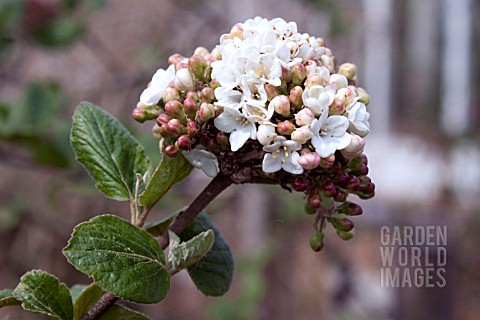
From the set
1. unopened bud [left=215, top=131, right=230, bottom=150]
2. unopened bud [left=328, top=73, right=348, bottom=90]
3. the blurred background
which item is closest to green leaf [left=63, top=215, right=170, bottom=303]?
unopened bud [left=215, top=131, right=230, bottom=150]

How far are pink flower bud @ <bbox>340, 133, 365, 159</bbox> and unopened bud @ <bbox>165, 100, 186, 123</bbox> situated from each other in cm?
14

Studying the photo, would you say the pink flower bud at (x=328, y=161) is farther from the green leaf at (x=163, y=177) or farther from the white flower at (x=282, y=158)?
the green leaf at (x=163, y=177)

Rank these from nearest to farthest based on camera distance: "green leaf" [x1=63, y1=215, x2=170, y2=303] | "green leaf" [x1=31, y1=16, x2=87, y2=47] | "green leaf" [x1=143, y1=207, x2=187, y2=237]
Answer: "green leaf" [x1=63, y1=215, x2=170, y2=303], "green leaf" [x1=143, y1=207, x2=187, y2=237], "green leaf" [x1=31, y1=16, x2=87, y2=47]

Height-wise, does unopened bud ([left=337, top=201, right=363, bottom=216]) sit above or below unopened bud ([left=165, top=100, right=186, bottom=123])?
below

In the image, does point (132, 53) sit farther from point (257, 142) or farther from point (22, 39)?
point (257, 142)

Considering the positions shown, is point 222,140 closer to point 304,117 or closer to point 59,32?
point 304,117

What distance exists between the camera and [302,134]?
517 mm

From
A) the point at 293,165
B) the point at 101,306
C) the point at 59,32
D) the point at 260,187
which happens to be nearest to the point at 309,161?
the point at 293,165

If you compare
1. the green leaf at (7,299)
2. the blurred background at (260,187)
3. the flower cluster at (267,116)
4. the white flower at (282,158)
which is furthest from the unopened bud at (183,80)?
the blurred background at (260,187)

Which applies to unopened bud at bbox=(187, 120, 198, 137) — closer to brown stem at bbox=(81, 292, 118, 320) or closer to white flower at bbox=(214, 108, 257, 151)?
white flower at bbox=(214, 108, 257, 151)

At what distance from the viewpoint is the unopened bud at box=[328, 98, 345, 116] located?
54 centimetres

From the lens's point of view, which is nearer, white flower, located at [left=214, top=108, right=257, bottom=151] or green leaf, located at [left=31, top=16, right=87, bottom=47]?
white flower, located at [left=214, top=108, right=257, bottom=151]

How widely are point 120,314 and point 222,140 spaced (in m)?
0.18

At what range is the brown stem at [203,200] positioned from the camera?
56 cm
